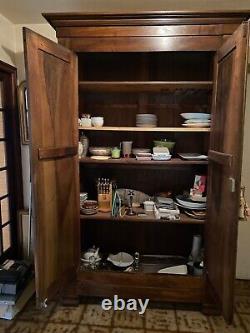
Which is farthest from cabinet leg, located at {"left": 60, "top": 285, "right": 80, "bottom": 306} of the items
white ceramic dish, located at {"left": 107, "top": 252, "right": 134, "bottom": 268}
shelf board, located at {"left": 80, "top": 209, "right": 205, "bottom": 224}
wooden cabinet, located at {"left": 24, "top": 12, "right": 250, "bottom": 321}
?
shelf board, located at {"left": 80, "top": 209, "right": 205, "bottom": 224}

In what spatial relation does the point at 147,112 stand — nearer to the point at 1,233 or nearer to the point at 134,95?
the point at 134,95

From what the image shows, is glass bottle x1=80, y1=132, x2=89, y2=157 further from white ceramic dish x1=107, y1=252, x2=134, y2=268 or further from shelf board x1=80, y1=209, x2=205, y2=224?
white ceramic dish x1=107, y1=252, x2=134, y2=268

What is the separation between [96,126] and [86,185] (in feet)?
1.98

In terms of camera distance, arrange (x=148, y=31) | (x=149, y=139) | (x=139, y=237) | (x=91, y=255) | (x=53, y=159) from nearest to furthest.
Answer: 1. (x=53, y=159)
2. (x=148, y=31)
3. (x=91, y=255)
4. (x=149, y=139)
5. (x=139, y=237)

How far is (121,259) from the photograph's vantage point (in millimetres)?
2131

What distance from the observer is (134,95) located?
2.14 metres

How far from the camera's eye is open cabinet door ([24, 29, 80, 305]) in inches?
54.2

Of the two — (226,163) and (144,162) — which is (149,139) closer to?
(144,162)

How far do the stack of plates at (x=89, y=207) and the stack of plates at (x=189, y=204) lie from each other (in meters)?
0.65

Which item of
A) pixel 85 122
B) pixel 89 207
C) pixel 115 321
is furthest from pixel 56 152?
pixel 115 321

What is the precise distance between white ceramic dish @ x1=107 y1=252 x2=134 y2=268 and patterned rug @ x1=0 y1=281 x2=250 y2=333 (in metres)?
0.34

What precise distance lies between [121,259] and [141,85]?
1.41 meters

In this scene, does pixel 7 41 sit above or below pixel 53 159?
above

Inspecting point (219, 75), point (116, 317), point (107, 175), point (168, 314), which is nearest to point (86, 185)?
point (107, 175)
